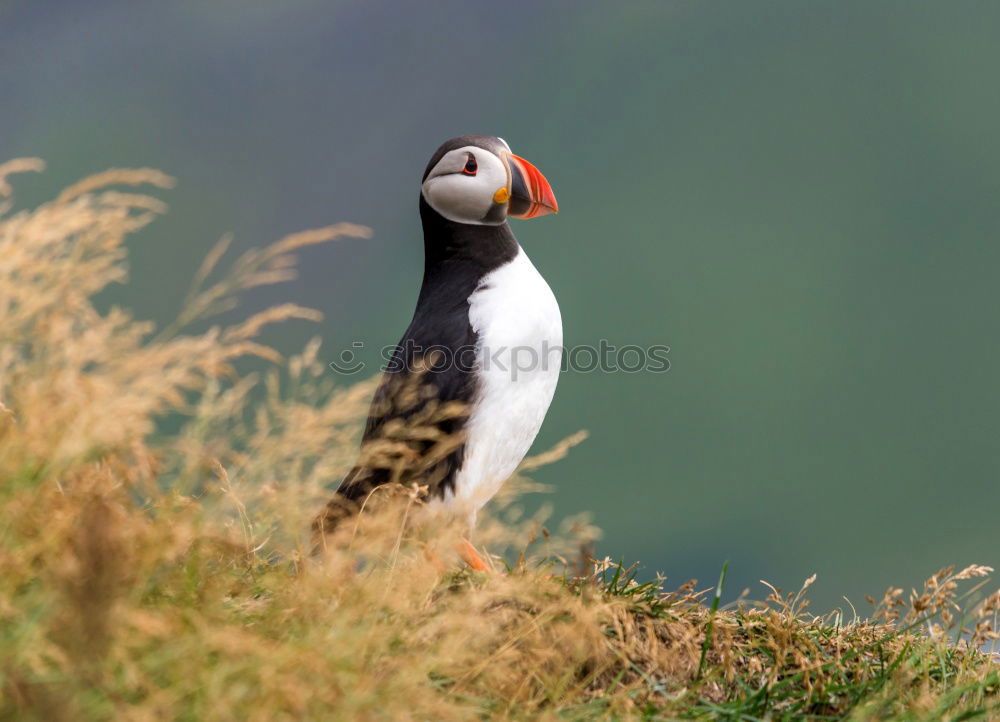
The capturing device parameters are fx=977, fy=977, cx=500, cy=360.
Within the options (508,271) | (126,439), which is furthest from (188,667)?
(508,271)

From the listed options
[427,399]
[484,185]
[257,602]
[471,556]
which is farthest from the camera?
[484,185]

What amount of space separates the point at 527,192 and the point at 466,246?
1.50ft

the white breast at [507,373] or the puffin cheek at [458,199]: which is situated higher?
the puffin cheek at [458,199]

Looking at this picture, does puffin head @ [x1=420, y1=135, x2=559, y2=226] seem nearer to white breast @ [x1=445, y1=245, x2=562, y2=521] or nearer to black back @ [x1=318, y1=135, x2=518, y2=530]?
black back @ [x1=318, y1=135, x2=518, y2=530]

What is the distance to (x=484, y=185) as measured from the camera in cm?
543

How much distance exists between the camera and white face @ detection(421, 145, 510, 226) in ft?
17.8

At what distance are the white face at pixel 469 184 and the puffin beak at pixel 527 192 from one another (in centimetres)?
5

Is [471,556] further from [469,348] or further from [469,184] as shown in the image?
[469,184]

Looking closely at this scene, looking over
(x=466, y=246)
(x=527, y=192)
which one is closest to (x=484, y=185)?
(x=527, y=192)

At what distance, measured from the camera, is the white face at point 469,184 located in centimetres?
544

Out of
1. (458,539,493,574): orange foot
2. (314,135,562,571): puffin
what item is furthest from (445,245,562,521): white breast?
(458,539,493,574): orange foot

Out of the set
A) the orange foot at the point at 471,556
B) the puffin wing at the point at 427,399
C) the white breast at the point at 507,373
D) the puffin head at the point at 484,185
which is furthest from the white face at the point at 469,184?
the orange foot at the point at 471,556

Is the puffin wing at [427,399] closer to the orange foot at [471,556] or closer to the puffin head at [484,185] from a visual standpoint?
the orange foot at [471,556]

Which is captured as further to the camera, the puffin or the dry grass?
the puffin
